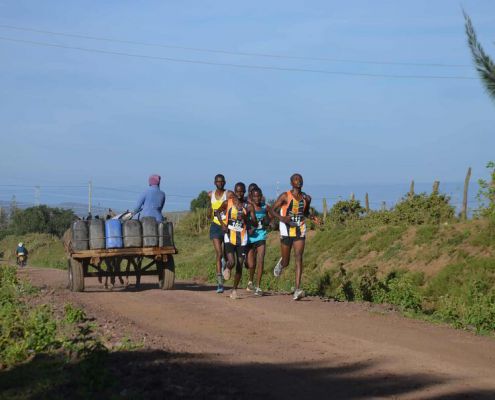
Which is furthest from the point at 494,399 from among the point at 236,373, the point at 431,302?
the point at 431,302

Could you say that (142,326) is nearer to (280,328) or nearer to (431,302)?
(280,328)

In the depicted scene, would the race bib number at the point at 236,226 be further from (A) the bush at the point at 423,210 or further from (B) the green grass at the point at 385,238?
(A) the bush at the point at 423,210

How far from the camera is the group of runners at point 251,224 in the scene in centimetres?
1620

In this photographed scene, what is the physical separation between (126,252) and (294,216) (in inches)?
143

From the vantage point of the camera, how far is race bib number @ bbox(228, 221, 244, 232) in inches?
664

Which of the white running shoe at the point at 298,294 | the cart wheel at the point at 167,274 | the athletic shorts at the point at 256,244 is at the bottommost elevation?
the white running shoe at the point at 298,294

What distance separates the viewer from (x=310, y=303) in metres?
15.9

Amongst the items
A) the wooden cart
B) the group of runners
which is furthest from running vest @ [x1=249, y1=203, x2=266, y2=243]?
the wooden cart

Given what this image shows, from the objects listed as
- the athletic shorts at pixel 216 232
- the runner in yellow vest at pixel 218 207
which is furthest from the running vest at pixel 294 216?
the athletic shorts at pixel 216 232

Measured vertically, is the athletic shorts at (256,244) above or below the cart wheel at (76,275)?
above

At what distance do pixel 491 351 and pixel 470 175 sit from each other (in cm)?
1959

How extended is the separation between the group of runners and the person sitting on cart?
137cm

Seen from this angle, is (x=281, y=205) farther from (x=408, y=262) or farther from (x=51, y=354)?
(x=408, y=262)

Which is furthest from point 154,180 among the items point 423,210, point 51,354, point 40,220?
point 40,220
